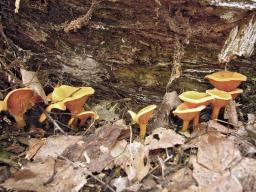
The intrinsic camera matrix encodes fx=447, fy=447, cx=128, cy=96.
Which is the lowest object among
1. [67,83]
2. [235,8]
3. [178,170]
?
[178,170]

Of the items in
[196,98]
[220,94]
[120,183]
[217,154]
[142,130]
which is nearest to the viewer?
[120,183]

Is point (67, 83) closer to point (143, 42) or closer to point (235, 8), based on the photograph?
point (143, 42)

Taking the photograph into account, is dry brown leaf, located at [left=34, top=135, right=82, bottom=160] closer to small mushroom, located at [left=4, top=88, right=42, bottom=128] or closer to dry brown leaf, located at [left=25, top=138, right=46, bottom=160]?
dry brown leaf, located at [left=25, top=138, right=46, bottom=160]

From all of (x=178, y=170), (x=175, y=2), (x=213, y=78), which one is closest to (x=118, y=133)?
(x=178, y=170)

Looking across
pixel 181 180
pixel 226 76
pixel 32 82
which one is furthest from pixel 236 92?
pixel 32 82

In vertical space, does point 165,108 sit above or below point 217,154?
above

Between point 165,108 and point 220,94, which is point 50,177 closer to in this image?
point 165,108

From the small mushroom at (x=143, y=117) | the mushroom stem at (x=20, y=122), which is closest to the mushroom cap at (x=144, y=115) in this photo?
the small mushroom at (x=143, y=117)
